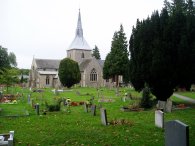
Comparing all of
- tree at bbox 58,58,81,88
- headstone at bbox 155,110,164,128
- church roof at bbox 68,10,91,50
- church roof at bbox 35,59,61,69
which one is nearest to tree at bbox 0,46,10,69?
church roof at bbox 35,59,61,69

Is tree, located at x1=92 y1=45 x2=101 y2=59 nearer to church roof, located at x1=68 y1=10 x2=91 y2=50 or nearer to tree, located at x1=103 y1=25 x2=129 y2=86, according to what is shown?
church roof, located at x1=68 y1=10 x2=91 y2=50

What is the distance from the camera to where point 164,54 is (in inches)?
880

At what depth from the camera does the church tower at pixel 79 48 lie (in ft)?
284

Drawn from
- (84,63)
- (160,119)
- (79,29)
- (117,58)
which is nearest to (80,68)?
(84,63)

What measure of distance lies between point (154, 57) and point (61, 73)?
39256mm

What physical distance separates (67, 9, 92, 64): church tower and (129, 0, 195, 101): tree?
204ft

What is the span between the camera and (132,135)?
38.8ft

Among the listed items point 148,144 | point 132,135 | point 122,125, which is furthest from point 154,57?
point 148,144

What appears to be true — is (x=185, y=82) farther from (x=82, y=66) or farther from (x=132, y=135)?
(x=82, y=66)

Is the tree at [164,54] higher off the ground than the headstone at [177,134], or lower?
higher

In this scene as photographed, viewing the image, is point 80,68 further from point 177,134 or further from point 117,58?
point 177,134

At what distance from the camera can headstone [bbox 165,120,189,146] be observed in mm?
6801

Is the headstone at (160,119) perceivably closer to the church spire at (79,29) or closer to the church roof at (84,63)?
the church roof at (84,63)

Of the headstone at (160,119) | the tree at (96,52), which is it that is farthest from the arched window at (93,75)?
the headstone at (160,119)
